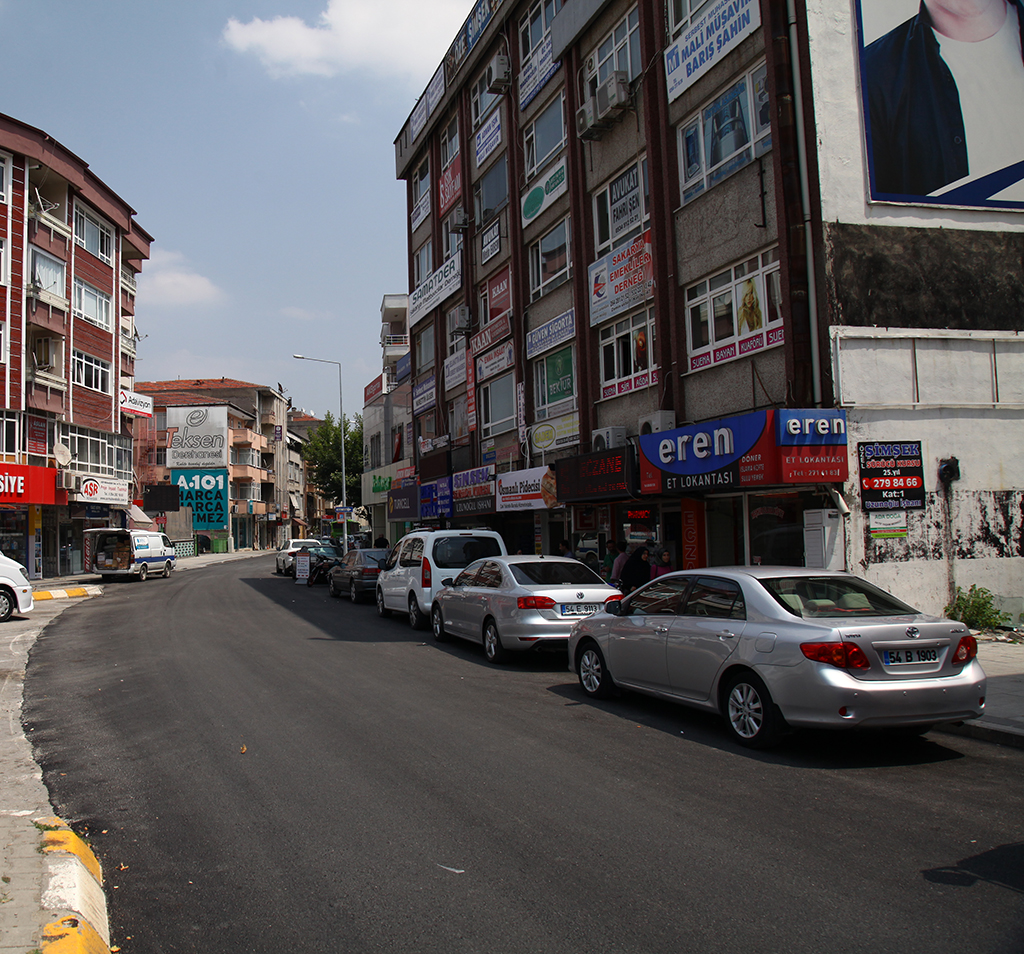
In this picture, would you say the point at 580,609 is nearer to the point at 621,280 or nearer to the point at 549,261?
the point at 621,280

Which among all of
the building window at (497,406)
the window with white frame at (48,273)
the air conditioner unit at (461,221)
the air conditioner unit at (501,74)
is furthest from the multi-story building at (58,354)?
the air conditioner unit at (501,74)

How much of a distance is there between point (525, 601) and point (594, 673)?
93.9 inches

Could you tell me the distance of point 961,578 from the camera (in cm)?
1340

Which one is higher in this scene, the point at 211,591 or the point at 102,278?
the point at 102,278

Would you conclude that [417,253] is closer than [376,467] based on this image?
Yes

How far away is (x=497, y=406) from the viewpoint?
26891 mm

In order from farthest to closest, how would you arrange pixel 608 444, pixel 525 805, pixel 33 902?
pixel 608 444, pixel 525 805, pixel 33 902

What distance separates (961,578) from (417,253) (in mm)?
27464

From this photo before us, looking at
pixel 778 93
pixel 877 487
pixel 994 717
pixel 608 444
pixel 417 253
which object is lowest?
pixel 994 717

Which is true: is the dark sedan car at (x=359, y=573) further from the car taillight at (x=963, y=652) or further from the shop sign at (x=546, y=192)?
the car taillight at (x=963, y=652)

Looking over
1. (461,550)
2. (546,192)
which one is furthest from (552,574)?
(546,192)

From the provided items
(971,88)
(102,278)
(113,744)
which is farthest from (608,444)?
(102,278)

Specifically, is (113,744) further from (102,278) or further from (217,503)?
(217,503)

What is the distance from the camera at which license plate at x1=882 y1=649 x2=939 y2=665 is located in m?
6.57
